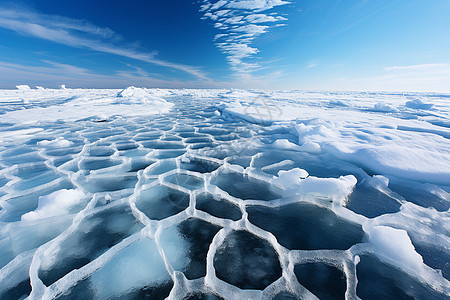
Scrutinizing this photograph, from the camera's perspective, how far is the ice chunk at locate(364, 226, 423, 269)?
146 centimetres

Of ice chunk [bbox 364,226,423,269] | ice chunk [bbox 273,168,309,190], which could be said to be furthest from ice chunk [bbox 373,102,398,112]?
ice chunk [bbox 364,226,423,269]

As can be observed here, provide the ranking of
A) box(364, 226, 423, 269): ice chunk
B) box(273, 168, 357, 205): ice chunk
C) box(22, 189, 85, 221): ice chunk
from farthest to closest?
box(273, 168, 357, 205): ice chunk → box(22, 189, 85, 221): ice chunk → box(364, 226, 423, 269): ice chunk

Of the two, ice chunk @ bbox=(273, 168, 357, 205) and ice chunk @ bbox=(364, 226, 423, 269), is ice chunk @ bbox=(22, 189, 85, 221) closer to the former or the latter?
ice chunk @ bbox=(273, 168, 357, 205)

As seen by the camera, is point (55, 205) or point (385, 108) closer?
point (55, 205)

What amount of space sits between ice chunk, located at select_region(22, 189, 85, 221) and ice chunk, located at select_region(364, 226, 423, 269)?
3128 mm

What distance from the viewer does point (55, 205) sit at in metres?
2.07

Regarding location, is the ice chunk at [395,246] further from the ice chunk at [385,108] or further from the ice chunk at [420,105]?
the ice chunk at [420,105]

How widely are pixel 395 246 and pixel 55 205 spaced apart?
332 cm

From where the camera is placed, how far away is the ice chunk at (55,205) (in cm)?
198

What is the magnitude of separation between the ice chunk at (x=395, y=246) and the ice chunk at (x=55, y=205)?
3128 millimetres

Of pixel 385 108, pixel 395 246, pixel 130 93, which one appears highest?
pixel 130 93

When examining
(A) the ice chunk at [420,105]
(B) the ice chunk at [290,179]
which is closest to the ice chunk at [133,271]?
(B) the ice chunk at [290,179]

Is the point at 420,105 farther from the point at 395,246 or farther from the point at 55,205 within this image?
the point at 55,205

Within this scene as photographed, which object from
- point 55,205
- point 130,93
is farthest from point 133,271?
point 130,93
